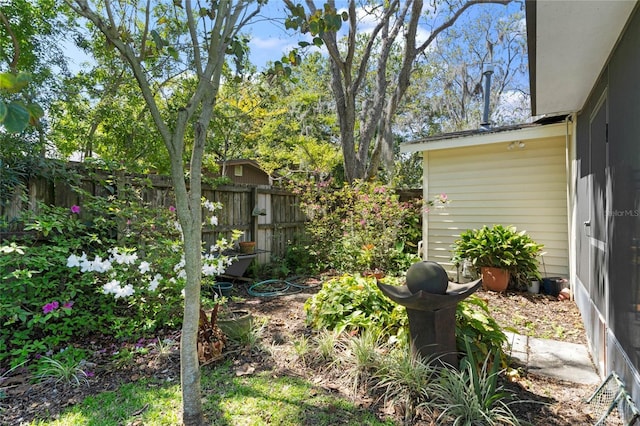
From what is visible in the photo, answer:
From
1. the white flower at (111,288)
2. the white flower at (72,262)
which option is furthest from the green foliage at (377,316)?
the white flower at (72,262)

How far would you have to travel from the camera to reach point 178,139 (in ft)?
6.07

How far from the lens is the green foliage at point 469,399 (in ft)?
6.36

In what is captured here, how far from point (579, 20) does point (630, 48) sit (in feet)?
1.24

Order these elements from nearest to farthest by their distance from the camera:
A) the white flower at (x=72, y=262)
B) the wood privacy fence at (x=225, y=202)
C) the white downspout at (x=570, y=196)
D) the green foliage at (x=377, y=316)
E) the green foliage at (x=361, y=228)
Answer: the green foliage at (x=377, y=316) < the white flower at (x=72, y=262) < the wood privacy fence at (x=225, y=202) < the white downspout at (x=570, y=196) < the green foliage at (x=361, y=228)

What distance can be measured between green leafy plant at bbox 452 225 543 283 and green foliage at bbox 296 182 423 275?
1.10 m

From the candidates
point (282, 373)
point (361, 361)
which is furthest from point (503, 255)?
point (282, 373)

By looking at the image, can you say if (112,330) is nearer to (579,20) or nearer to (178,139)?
(178,139)

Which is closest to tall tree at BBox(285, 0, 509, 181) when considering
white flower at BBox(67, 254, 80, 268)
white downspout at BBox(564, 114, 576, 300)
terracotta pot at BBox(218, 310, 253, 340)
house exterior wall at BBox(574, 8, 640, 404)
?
white downspout at BBox(564, 114, 576, 300)

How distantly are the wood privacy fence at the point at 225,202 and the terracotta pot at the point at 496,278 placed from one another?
3747mm

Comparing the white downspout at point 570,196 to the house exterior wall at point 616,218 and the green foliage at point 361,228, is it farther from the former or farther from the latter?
the green foliage at point 361,228

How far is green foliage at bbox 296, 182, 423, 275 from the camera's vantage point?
20.1ft

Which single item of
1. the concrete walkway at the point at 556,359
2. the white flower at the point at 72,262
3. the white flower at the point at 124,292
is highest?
the white flower at the point at 72,262

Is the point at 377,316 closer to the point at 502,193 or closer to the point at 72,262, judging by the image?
the point at 72,262

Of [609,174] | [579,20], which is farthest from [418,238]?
[579,20]
